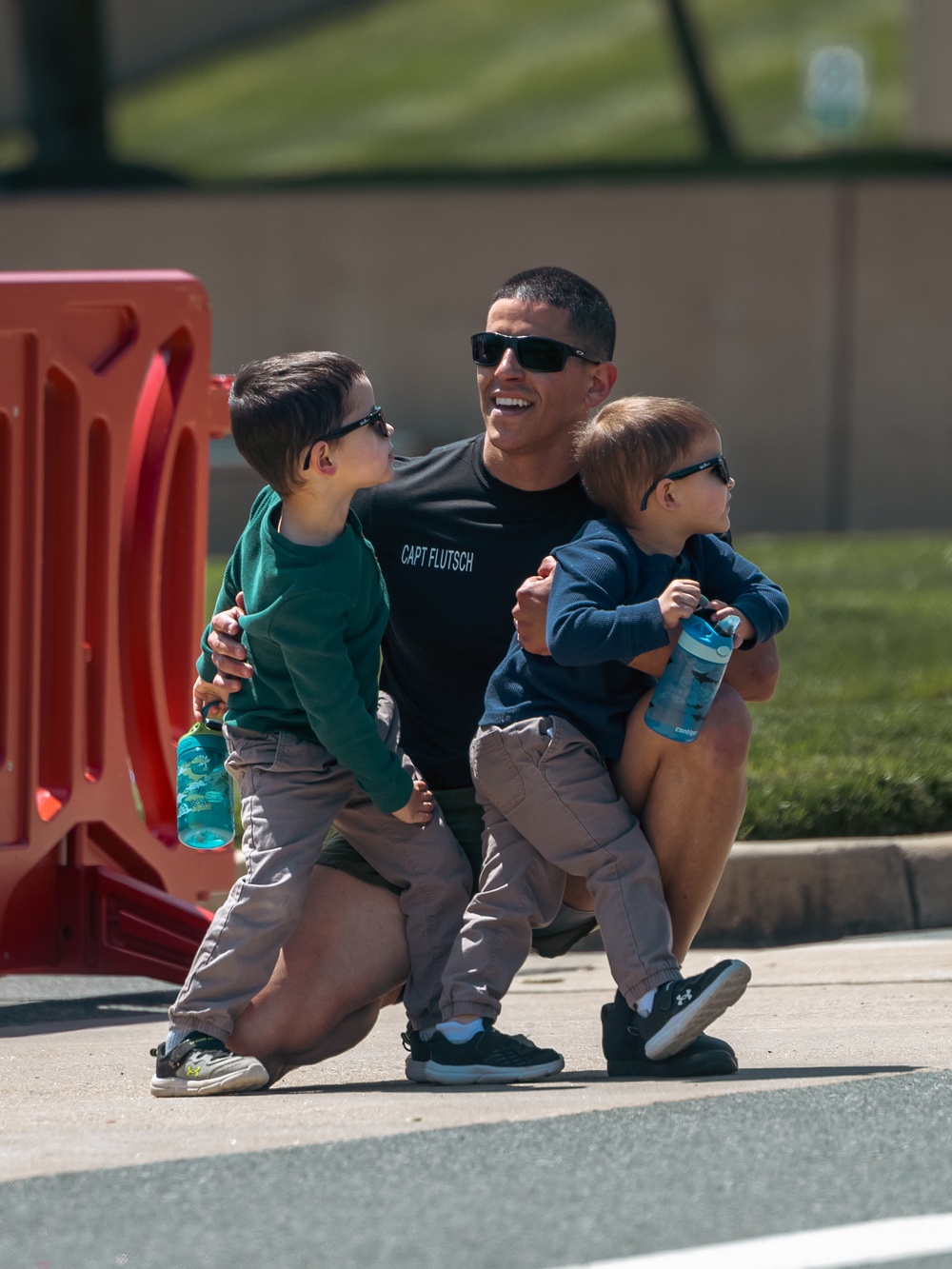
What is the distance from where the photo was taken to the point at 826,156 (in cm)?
1886

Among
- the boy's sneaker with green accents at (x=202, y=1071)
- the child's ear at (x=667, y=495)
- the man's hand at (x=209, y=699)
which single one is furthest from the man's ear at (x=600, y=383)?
the boy's sneaker with green accents at (x=202, y=1071)

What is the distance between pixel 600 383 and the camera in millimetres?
4367

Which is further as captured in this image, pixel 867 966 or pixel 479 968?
pixel 867 966

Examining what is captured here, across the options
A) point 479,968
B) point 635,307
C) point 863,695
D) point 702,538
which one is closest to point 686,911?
point 479,968

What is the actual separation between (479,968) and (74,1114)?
2.51 ft

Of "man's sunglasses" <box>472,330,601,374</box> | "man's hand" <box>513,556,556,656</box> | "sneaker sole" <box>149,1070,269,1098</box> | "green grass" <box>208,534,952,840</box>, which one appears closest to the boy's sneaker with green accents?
"sneaker sole" <box>149,1070,269,1098</box>

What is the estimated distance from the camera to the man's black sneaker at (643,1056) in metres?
3.89

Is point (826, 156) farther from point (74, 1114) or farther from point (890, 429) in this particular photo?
point (74, 1114)

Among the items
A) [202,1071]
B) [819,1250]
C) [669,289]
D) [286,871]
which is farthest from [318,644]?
[669,289]

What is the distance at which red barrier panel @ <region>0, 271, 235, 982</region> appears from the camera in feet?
15.9

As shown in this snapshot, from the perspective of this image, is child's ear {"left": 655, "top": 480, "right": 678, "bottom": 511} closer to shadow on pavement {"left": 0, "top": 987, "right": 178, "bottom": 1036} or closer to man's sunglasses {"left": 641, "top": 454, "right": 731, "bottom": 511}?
man's sunglasses {"left": 641, "top": 454, "right": 731, "bottom": 511}

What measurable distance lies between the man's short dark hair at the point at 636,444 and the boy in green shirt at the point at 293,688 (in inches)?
15.3

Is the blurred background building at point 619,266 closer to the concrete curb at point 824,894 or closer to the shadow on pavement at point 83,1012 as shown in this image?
the concrete curb at point 824,894

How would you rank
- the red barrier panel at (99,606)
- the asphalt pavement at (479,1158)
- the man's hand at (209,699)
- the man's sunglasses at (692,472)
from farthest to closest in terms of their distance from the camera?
the red barrier panel at (99,606), the man's hand at (209,699), the man's sunglasses at (692,472), the asphalt pavement at (479,1158)
